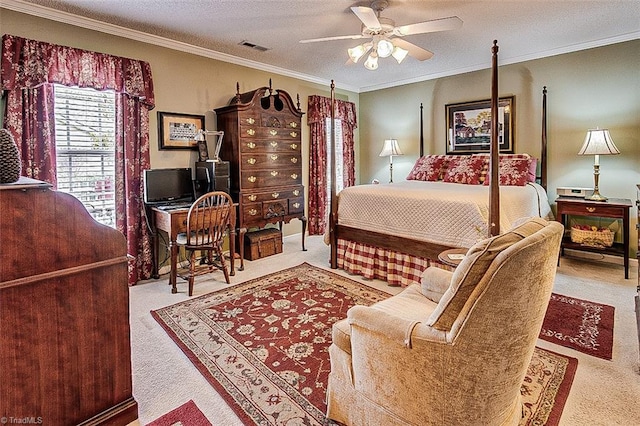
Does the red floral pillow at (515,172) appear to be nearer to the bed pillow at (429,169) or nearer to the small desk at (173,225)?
the bed pillow at (429,169)

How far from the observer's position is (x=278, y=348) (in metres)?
2.35

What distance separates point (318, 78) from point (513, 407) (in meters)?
5.18

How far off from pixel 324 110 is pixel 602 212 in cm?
391

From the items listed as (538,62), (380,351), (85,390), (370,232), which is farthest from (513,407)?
(538,62)

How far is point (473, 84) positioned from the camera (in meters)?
5.07

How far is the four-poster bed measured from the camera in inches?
114

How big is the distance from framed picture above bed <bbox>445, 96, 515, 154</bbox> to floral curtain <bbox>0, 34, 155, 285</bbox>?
4122 millimetres

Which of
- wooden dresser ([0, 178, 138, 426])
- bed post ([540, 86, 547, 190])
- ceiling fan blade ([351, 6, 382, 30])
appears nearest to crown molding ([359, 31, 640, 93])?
bed post ([540, 86, 547, 190])

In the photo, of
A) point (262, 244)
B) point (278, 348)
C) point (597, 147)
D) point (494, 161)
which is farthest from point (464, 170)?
point (278, 348)

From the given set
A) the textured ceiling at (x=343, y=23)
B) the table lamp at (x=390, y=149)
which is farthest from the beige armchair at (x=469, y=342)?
the table lamp at (x=390, y=149)

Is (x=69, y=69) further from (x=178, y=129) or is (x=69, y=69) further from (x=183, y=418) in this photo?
(x=183, y=418)

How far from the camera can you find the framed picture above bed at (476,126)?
4777 mm

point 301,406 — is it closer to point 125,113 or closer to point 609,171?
point 125,113

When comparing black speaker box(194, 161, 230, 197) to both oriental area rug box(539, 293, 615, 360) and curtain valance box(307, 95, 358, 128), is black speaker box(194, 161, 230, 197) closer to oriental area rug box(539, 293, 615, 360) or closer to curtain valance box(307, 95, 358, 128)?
curtain valance box(307, 95, 358, 128)
